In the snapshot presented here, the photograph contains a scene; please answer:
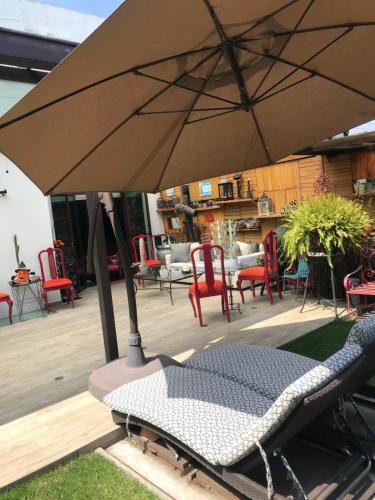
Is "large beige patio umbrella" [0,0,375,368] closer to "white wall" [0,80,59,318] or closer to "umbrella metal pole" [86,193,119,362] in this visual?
"umbrella metal pole" [86,193,119,362]

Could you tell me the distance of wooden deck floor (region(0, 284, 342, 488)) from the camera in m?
3.03

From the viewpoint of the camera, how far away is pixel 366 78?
2889mm

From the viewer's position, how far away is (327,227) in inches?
207

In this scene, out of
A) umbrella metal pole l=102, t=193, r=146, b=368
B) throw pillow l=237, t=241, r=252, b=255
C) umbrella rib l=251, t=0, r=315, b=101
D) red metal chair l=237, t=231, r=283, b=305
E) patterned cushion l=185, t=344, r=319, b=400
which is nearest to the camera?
umbrella rib l=251, t=0, r=315, b=101

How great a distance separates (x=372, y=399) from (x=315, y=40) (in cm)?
227

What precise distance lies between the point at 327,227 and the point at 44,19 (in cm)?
923

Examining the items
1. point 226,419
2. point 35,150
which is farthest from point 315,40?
point 226,419

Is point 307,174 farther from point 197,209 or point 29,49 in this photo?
point 29,49

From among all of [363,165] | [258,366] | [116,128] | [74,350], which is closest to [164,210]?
[363,165]

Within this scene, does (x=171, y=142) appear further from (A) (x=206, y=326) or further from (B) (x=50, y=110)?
(A) (x=206, y=326)

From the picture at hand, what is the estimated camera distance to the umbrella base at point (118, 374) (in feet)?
10.2

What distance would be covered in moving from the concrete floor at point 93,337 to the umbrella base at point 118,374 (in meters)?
0.67

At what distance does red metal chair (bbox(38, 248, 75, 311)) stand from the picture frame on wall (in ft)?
13.3

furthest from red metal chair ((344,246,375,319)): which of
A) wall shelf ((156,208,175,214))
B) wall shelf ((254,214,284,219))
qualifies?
wall shelf ((156,208,175,214))
